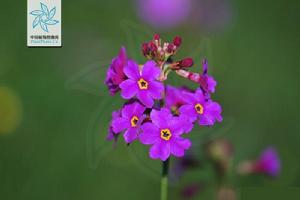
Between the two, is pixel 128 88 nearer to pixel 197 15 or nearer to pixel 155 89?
pixel 155 89

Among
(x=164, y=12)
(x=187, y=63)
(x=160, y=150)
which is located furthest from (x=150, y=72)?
(x=164, y=12)

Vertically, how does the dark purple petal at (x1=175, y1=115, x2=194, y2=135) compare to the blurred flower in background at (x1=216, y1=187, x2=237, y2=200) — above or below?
above

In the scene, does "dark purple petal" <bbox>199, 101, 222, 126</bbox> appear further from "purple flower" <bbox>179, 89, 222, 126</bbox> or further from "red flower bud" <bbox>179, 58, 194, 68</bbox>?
"red flower bud" <bbox>179, 58, 194, 68</bbox>

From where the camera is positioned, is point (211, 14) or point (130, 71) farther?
point (211, 14)

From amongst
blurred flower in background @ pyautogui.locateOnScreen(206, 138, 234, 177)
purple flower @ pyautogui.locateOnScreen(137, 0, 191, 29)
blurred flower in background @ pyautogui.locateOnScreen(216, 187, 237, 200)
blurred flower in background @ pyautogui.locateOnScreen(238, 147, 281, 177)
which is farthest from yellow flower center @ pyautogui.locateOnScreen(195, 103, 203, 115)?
purple flower @ pyautogui.locateOnScreen(137, 0, 191, 29)

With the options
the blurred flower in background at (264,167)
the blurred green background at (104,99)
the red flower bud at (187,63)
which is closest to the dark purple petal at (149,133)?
the red flower bud at (187,63)

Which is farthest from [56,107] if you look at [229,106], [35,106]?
[229,106]
